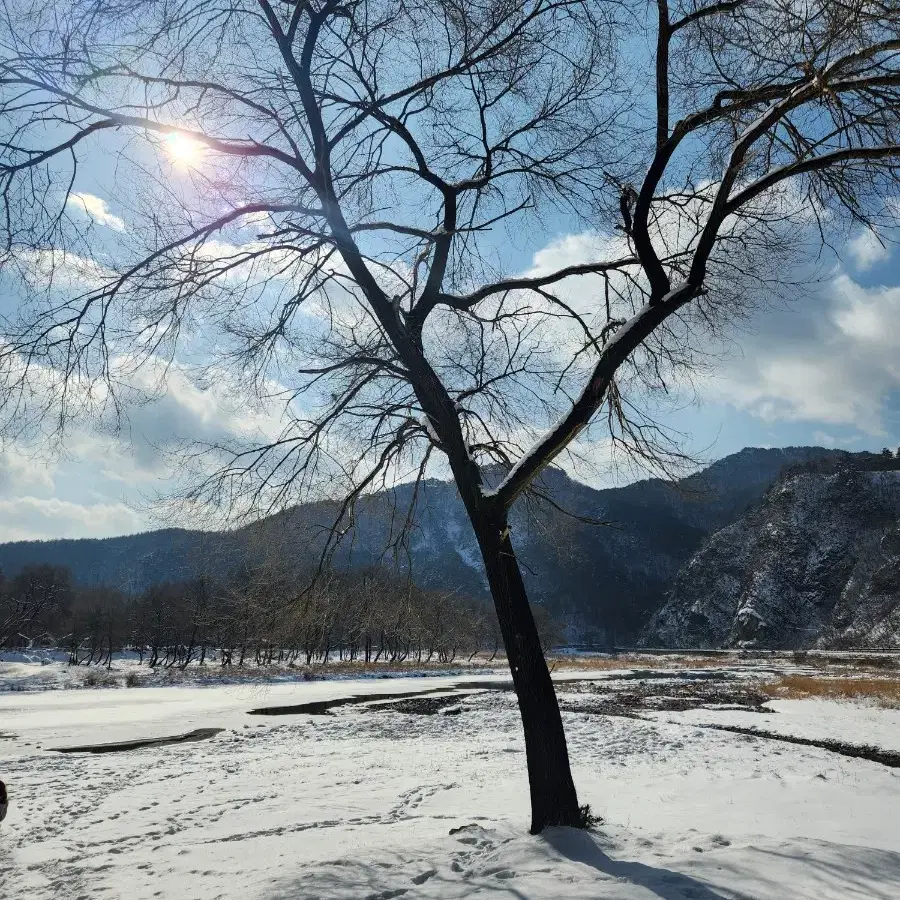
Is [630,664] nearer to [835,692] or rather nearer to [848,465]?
[835,692]

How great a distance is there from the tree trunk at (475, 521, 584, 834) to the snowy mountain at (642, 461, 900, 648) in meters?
115

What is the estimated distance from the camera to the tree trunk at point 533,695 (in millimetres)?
5934

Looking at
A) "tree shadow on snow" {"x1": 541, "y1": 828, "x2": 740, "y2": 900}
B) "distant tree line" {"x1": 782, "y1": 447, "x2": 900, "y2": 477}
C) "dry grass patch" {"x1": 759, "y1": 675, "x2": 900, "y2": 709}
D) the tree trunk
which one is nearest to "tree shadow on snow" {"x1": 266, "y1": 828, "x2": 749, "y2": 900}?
"tree shadow on snow" {"x1": 541, "y1": 828, "x2": 740, "y2": 900}

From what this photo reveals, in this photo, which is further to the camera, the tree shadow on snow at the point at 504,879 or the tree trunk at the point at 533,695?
the tree trunk at the point at 533,695

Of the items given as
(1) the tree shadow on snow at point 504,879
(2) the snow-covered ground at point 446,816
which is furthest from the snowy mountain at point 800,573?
(1) the tree shadow on snow at point 504,879

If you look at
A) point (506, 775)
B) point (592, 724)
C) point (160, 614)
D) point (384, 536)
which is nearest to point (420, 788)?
point (506, 775)

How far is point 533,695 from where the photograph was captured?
19.7 ft

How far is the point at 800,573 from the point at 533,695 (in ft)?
503

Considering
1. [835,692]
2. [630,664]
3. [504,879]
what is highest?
[504,879]

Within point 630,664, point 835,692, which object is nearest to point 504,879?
point 835,692

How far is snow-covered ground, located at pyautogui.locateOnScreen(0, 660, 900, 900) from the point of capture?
486 centimetres

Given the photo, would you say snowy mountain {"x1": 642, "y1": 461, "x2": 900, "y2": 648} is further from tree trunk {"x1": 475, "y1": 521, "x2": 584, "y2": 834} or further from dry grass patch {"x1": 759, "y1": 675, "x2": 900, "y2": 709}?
tree trunk {"x1": 475, "y1": 521, "x2": 584, "y2": 834}

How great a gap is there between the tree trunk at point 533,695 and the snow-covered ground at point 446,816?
26 centimetres

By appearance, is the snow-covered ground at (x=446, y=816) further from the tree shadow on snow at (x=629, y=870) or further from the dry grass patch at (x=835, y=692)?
the dry grass patch at (x=835, y=692)
